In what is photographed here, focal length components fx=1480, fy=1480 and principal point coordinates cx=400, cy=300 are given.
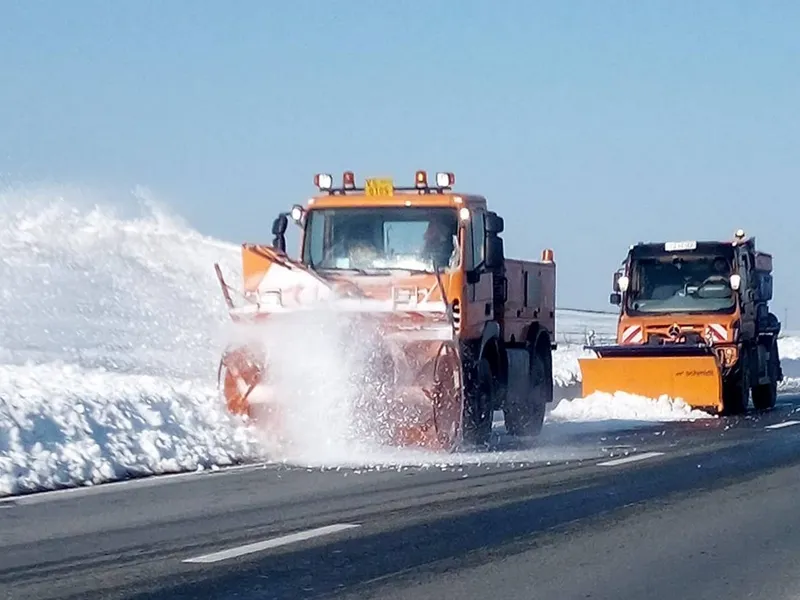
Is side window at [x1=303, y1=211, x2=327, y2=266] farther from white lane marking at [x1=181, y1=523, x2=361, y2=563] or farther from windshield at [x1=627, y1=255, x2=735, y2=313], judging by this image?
windshield at [x1=627, y1=255, x2=735, y2=313]

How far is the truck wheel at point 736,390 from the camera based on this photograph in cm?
2292

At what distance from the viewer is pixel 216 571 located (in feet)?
25.7

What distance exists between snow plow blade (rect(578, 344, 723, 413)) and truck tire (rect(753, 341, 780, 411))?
317 cm

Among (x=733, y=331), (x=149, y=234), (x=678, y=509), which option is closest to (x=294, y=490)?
(x=678, y=509)

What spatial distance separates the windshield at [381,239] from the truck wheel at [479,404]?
126 centimetres

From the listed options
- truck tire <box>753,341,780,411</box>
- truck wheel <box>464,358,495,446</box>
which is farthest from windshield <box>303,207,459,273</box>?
truck tire <box>753,341,780,411</box>

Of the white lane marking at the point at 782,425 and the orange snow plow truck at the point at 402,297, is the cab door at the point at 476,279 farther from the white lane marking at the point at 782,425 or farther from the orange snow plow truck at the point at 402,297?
the white lane marking at the point at 782,425

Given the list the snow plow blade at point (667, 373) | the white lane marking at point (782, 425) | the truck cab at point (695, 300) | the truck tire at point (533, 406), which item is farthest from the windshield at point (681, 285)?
the truck tire at point (533, 406)

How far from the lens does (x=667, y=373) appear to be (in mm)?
22500

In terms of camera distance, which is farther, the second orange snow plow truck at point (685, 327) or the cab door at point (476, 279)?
the second orange snow plow truck at point (685, 327)

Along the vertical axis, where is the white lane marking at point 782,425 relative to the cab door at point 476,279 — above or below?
below

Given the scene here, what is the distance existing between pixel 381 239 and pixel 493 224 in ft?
3.88

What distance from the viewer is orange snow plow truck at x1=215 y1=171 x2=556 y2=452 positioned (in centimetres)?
1456

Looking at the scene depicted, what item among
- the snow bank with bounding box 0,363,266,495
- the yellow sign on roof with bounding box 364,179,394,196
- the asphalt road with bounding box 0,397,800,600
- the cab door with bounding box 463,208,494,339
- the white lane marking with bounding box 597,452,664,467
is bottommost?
the asphalt road with bounding box 0,397,800,600
